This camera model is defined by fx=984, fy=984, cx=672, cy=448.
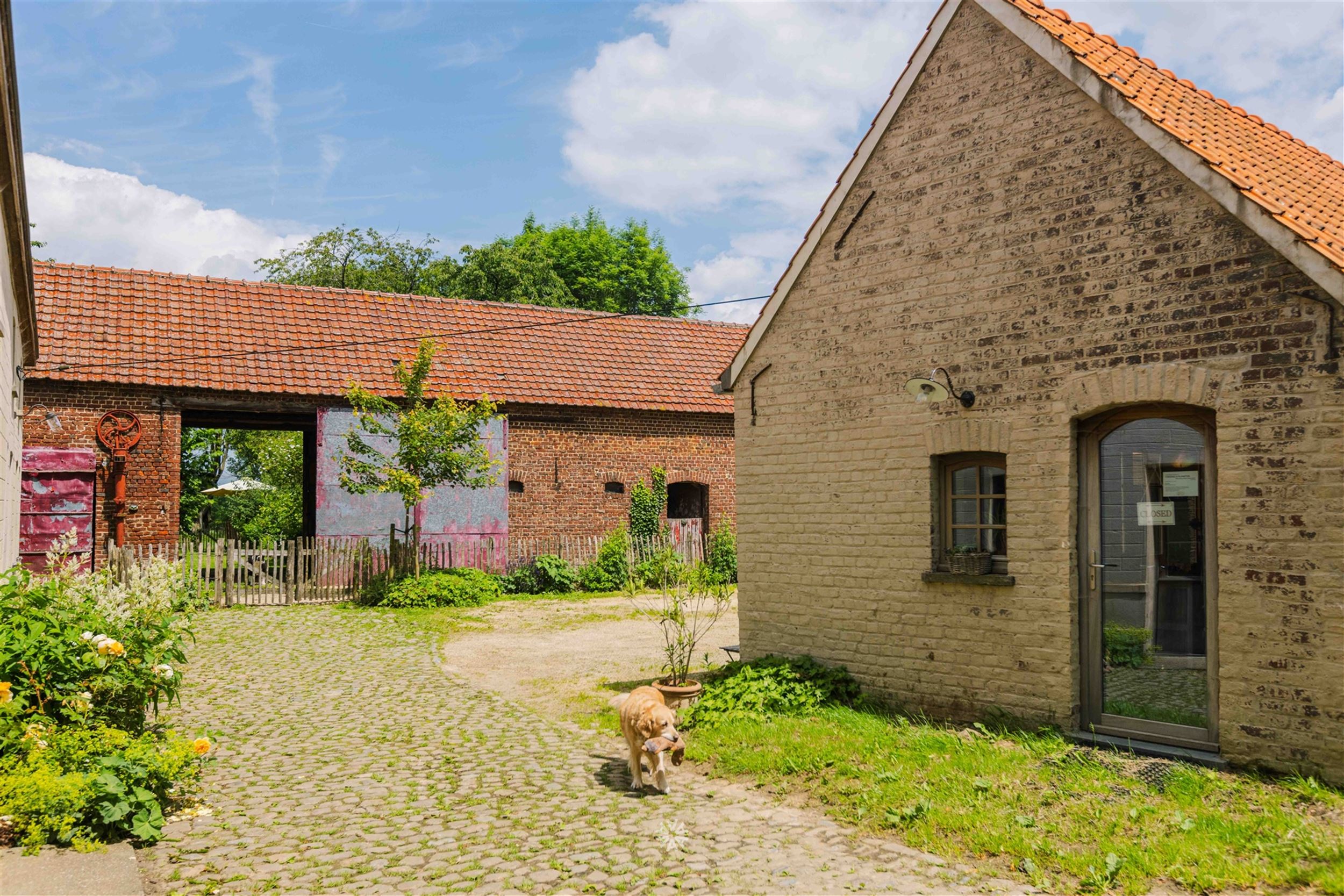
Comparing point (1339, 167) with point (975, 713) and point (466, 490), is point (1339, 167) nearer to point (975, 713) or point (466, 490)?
point (975, 713)

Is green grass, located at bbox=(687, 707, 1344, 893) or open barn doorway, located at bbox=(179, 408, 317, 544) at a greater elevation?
open barn doorway, located at bbox=(179, 408, 317, 544)

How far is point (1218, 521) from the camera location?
6.84 metres

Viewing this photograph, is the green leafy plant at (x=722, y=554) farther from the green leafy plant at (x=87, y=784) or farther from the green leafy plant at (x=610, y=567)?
the green leafy plant at (x=87, y=784)

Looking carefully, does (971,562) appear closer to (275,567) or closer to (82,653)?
(82,653)

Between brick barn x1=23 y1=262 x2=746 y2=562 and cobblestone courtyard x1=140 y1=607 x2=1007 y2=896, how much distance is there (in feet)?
31.4

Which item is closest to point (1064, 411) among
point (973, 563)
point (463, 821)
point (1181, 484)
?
point (1181, 484)

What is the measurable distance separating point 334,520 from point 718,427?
959 cm

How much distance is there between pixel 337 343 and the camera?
22.1 m

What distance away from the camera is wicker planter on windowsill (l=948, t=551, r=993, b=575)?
8.36 meters

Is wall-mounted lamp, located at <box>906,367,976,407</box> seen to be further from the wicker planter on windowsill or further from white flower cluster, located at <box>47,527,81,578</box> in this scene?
white flower cluster, located at <box>47,527,81,578</box>

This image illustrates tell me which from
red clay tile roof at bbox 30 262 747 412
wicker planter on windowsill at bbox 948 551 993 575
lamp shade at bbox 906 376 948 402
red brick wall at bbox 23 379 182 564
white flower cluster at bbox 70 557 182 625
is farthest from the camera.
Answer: red clay tile roof at bbox 30 262 747 412

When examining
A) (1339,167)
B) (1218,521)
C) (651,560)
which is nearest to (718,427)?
(651,560)

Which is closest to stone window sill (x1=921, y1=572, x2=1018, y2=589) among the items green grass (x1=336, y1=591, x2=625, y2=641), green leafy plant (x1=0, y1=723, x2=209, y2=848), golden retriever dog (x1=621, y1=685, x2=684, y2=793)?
golden retriever dog (x1=621, y1=685, x2=684, y2=793)

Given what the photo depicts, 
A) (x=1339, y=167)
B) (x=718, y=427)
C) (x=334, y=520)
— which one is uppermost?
(x=1339, y=167)
